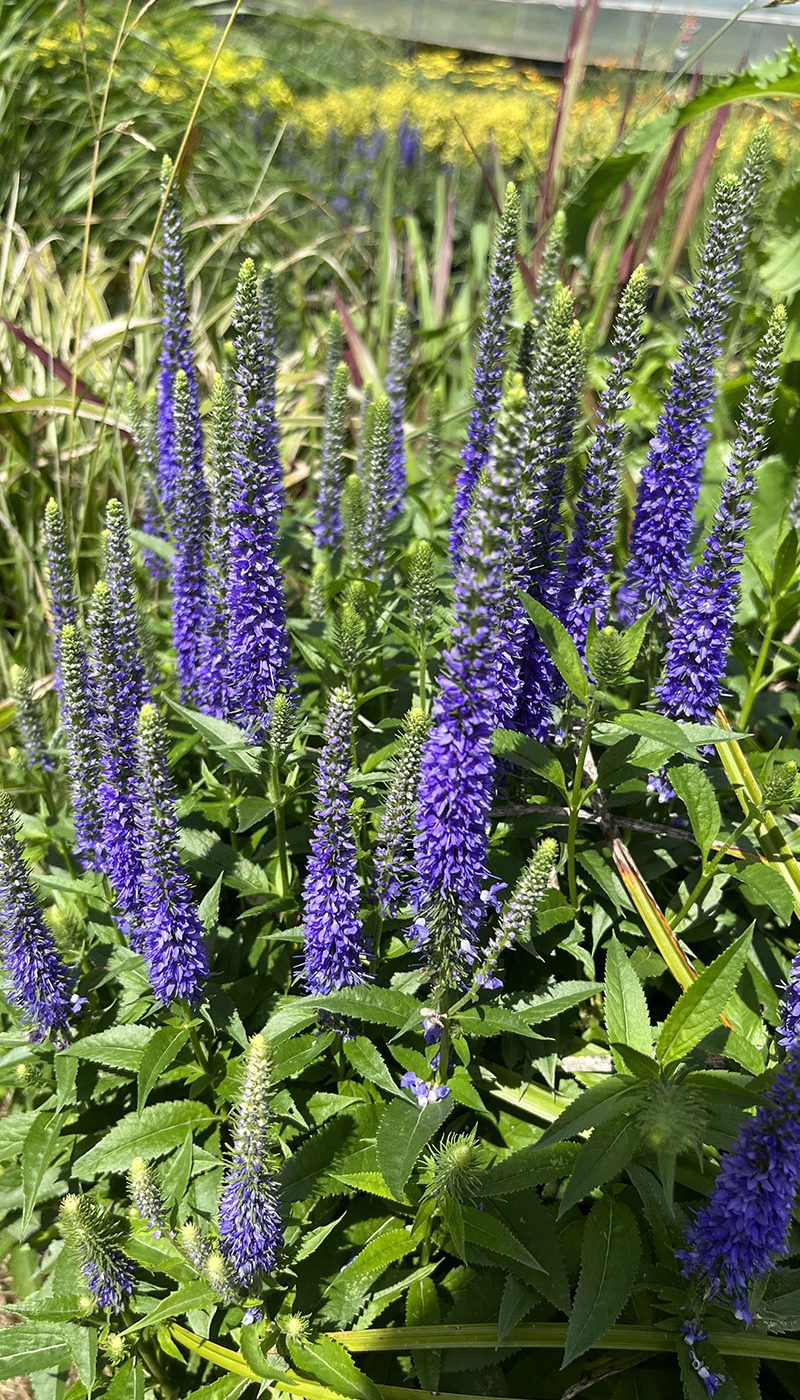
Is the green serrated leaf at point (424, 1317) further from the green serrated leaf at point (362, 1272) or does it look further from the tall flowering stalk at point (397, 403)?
the tall flowering stalk at point (397, 403)

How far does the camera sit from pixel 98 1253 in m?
2.74

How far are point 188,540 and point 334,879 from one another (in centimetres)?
155

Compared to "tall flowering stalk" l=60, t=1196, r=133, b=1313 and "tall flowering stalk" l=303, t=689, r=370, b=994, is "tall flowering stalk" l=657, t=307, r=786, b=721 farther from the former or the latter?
"tall flowering stalk" l=60, t=1196, r=133, b=1313

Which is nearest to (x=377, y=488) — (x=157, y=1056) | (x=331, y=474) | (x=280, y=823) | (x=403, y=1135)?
(x=331, y=474)

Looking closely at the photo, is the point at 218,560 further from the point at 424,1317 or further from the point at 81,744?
the point at 424,1317

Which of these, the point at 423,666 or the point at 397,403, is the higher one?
the point at 397,403

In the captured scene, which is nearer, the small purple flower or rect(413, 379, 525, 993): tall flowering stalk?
rect(413, 379, 525, 993): tall flowering stalk

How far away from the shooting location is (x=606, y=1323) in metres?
2.51

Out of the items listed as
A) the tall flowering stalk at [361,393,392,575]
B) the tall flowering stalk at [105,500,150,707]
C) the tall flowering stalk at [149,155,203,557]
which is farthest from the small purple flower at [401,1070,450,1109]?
the tall flowering stalk at [149,155,203,557]

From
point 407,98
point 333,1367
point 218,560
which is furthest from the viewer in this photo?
point 407,98

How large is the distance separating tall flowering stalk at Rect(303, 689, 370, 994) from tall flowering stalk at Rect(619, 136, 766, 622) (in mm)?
1082

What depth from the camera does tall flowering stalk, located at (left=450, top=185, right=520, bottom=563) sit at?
3.59m

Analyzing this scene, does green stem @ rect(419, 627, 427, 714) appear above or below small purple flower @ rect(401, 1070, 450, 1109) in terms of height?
above

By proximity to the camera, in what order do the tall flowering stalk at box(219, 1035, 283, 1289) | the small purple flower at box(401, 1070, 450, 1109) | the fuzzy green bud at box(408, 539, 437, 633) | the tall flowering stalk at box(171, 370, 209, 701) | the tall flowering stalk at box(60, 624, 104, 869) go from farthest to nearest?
the tall flowering stalk at box(171, 370, 209, 701) → the fuzzy green bud at box(408, 539, 437, 633) → the tall flowering stalk at box(60, 624, 104, 869) → the small purple flower at box(401, 1070, 450, 1109) → the tall flowering stalk at box(219, 1035, 283, 1289)
